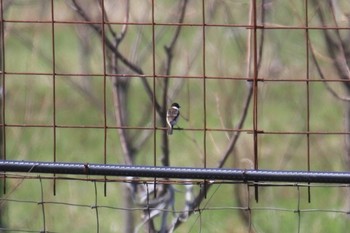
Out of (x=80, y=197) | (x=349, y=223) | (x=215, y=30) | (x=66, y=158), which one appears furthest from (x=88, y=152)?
(x=349, y=223)

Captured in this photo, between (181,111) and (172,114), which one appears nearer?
(172,114)

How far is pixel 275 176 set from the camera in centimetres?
466

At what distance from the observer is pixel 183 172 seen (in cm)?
473

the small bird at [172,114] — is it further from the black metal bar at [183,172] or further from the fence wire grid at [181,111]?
the black metal bar at [183,172]

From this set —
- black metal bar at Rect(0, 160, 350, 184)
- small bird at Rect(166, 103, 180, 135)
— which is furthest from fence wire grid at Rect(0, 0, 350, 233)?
black metal bar at Rect(0, 160, 350, 184)

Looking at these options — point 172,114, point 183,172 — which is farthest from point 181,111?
point 183,172

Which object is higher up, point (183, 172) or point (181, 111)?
point (181, 111)

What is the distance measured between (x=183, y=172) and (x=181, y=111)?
5.68 metres

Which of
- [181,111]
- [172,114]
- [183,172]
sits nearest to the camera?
[183,172]

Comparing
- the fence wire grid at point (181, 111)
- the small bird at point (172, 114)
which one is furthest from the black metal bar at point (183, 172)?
the small bird at point (172, 114)

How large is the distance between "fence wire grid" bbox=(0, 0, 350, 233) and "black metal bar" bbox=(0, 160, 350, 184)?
1.76 meters

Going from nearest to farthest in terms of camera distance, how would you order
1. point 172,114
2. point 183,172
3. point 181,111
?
1. point 183,172
2. point 172,114
3. point 181,111

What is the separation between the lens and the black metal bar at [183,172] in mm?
4656

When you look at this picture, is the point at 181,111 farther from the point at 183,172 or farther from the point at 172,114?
the point at 183,172
